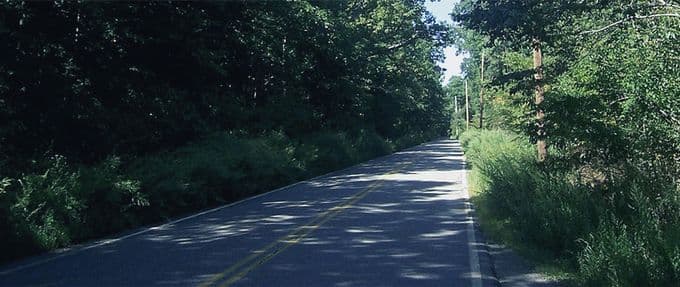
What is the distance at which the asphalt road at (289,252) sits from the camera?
7.57 m

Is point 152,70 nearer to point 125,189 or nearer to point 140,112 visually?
point 140,112

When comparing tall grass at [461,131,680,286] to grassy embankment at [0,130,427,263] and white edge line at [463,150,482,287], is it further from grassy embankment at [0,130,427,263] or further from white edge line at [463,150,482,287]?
grassy embankment at [0,130,427,263]

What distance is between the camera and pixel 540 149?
16953 mm

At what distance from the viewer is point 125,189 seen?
40.7ft

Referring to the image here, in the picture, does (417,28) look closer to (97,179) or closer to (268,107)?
(268,107)

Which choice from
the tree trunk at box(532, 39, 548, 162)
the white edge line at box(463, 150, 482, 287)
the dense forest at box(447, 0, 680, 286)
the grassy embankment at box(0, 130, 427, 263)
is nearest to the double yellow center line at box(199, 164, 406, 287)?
the white edge line at box(463, 150, 482, 287)

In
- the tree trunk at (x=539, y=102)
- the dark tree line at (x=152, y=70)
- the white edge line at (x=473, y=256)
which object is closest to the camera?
the white edge line at (x=473, y=256)

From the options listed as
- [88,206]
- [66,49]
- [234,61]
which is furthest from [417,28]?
[88,206]

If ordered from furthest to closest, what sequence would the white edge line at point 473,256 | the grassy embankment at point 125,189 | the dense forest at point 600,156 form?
Answer: the grassy embankment at point 125,189
the white edge line at point 473,256
the dense forest at point 600,156

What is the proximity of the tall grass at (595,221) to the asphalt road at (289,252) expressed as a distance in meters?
0.97

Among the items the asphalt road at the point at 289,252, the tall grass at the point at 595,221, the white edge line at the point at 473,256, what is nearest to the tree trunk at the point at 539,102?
the tall grass at the point at 595,221

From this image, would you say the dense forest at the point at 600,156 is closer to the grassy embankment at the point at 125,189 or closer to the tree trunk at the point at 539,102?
the tree trunk at the point at 539,102

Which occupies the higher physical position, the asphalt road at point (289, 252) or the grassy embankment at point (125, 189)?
the grassy embankment at point (125, 189)

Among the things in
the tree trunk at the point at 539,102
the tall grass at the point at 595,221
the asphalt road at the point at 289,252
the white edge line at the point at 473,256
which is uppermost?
the tree trunk at the point at 539,102
